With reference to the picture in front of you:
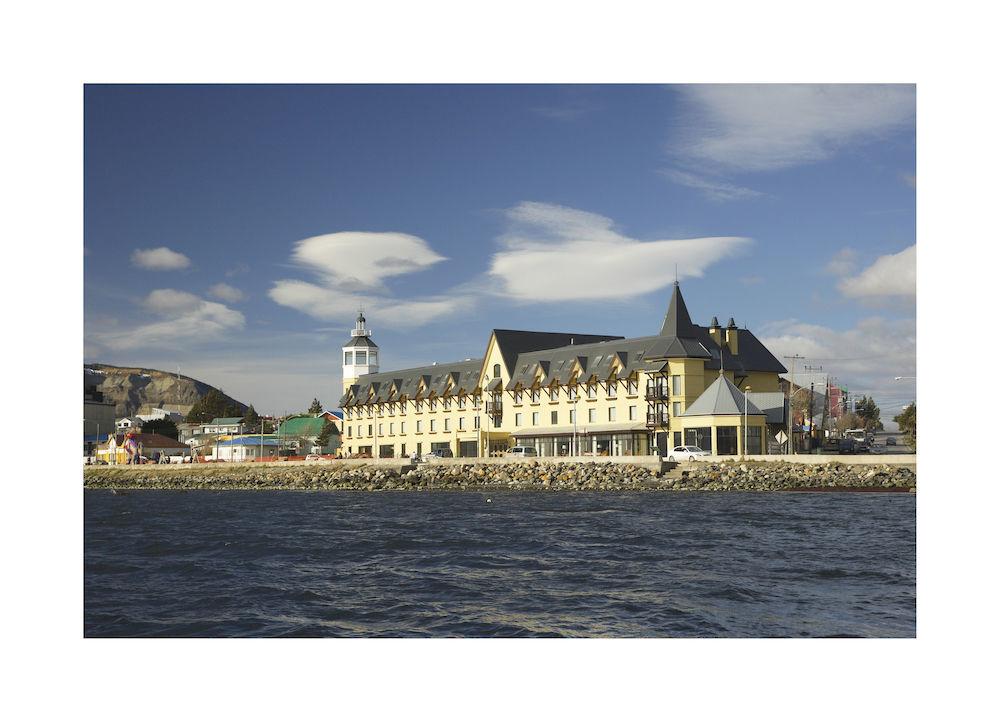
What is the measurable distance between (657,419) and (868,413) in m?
73.2

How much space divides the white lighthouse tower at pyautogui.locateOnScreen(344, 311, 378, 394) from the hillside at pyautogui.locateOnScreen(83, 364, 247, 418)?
57.6 feet

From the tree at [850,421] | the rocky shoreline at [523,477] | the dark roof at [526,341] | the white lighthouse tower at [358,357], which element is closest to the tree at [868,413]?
the tree at [850,421]

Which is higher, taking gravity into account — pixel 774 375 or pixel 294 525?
pixel 774 375

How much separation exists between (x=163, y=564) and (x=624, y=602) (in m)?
11.7

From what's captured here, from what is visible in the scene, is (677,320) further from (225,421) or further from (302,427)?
(225,421)

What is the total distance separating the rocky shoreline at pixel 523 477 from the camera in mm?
43013

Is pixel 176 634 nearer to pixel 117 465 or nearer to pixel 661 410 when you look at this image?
pixel 661 410

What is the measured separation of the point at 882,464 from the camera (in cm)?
4291

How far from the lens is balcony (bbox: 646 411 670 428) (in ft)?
195

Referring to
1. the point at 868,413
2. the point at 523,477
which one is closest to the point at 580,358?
the point at 523,477

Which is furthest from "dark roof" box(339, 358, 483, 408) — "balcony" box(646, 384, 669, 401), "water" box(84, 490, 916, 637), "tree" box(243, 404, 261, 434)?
"water" box(84, 490, 916, 637)

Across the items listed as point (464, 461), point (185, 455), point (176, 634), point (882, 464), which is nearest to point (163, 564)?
point (176, 634)
